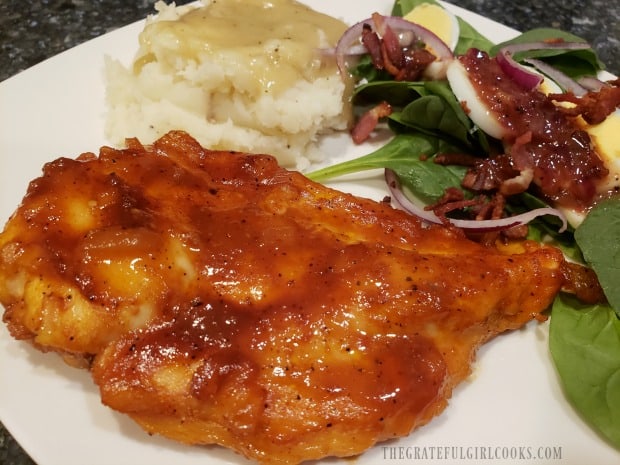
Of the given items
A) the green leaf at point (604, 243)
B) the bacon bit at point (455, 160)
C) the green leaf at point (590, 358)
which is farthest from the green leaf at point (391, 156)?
the green leaf at point (590, 358)

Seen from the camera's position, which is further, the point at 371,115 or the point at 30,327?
the point at 371,115

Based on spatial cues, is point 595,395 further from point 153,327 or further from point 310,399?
point 153,327

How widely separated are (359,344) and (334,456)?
1.53ft

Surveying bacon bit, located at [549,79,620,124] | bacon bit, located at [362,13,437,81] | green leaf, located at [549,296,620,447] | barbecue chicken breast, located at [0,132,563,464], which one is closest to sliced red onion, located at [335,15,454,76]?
bacon bit, located at [362,13,437,81]

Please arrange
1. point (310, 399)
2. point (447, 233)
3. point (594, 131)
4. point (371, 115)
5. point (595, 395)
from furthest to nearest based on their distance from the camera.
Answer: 1. point (371, 115)
2. point (594, 131)
3. point (447, 233)
4. point (595, 395)
5. point (310, 399)

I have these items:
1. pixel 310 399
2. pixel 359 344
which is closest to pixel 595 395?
pixel 359 344

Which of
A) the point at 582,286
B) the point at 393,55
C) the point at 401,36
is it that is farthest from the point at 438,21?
the point at 582,286

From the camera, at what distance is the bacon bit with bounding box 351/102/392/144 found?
401 cm

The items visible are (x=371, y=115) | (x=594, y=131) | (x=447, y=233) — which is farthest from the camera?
(x=371, y=115)

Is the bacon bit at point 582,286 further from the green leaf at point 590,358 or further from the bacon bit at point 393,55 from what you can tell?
the bacon bit at point 393,55

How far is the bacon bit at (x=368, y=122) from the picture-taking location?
158 inches

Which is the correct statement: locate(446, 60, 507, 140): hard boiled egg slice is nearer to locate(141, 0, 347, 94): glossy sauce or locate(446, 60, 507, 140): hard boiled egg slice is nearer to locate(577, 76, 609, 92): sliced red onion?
locate(141, 0, 347, 94): glossy sauce

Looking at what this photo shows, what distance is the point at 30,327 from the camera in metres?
2.45

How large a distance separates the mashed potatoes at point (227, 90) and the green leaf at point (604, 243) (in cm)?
160
